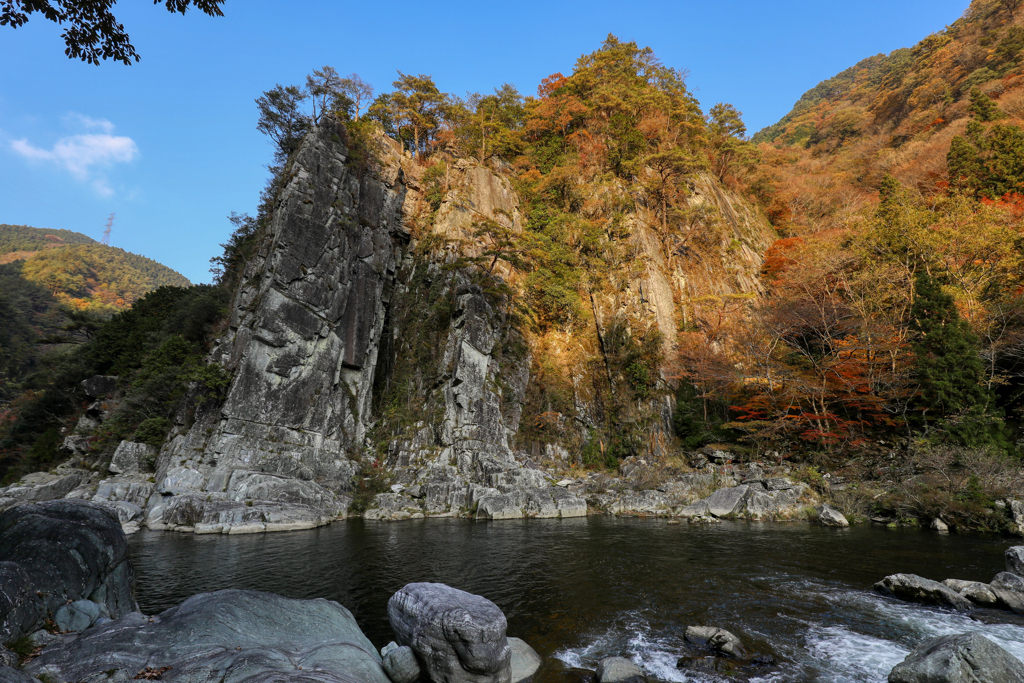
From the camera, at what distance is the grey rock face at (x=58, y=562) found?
4.78 metres

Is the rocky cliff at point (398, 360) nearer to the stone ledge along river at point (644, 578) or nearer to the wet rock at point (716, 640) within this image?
the stone ledge along river at point (644, 578)

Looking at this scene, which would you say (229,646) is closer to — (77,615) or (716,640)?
(77,615)

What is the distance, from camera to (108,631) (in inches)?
201

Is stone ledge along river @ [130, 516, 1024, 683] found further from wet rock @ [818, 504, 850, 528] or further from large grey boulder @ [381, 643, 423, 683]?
large grey boulder @ [381, 643, 423, 683]

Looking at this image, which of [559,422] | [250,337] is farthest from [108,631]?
[559,422]

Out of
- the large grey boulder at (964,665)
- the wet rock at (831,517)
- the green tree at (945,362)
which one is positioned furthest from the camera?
the green tree at (945,362)

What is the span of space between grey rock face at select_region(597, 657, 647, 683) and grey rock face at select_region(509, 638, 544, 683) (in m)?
1.03

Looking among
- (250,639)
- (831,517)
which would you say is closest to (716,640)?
(250,639)

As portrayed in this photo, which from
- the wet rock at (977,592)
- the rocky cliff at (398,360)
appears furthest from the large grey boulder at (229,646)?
the rocky cliff at (398,360)

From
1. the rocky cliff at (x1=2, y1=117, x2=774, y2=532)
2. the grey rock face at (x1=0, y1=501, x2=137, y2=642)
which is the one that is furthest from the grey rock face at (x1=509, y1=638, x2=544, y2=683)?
the rocky cliff at (x1=2, y1=117, x2=774, y2=532)

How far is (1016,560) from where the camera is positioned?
9117 mm

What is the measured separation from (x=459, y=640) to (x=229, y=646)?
2.91 metres

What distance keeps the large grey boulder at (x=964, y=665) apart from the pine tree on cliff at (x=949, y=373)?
1672 cm

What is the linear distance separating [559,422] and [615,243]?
16.7m
